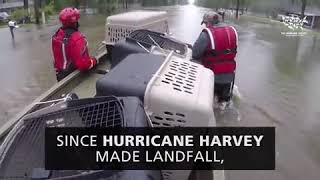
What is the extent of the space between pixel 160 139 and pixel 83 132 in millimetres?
476

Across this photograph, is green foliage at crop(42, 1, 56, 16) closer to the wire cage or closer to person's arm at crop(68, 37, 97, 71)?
person's arm at crop(68, 37, 97, 71)

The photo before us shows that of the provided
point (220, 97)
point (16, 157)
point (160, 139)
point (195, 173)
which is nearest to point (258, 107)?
point (220, 97)

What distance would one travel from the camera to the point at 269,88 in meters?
9.26

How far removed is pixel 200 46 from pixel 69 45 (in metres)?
1.63

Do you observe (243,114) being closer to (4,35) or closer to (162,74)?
(162,74)

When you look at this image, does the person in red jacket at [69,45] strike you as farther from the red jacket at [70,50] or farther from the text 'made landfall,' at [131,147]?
the text 'made landfall,' at [131,147]

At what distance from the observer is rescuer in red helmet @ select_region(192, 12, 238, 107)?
4754 mm

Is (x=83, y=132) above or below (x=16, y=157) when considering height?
above

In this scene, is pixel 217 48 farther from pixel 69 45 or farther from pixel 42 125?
pixel 42 125

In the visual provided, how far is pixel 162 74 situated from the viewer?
2.99m

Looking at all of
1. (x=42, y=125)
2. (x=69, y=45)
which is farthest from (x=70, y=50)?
(x=42, y=125)

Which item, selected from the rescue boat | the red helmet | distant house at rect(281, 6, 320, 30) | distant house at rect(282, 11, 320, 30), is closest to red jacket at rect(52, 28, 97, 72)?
the red helmet

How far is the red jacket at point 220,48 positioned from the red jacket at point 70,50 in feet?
5.14

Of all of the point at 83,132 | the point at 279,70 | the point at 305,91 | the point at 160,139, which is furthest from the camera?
the point at 279,70
